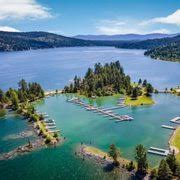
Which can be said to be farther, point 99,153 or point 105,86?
point 105,86

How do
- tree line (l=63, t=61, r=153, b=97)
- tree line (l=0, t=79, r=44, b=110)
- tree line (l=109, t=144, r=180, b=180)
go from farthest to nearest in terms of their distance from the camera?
tree line (l=63, t=61, r=153, b=97)
tree line (l=0, t=79, r=44, b=110)
tree line (l=109, t=144, r=180, b=180)

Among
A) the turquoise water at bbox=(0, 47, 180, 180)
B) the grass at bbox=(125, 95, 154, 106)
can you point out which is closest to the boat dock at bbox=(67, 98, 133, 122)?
the turquoise water at bbox=(0, 47, 180, 180)

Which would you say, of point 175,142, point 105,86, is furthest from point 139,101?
point 175,142

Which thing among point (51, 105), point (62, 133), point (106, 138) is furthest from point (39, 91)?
point (106, 138)

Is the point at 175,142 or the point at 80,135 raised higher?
the point at 175,142

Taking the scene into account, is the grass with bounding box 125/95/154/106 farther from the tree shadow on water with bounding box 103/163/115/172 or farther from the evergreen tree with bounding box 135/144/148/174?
the evergreen tree with bounding box 135/144/148/174

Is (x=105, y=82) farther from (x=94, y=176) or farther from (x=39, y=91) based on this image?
(x=94, y=176)

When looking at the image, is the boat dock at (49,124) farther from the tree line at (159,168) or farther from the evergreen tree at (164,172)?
the evergreen tree at (164,172)

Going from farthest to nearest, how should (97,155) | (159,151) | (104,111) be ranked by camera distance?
1. (104,111)
2. (159,151)
3. (97,155)

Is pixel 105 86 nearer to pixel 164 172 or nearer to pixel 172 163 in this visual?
pixel 172 163

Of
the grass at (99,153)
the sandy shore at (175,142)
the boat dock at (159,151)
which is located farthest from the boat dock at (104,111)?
the boat dock at (159,151)
